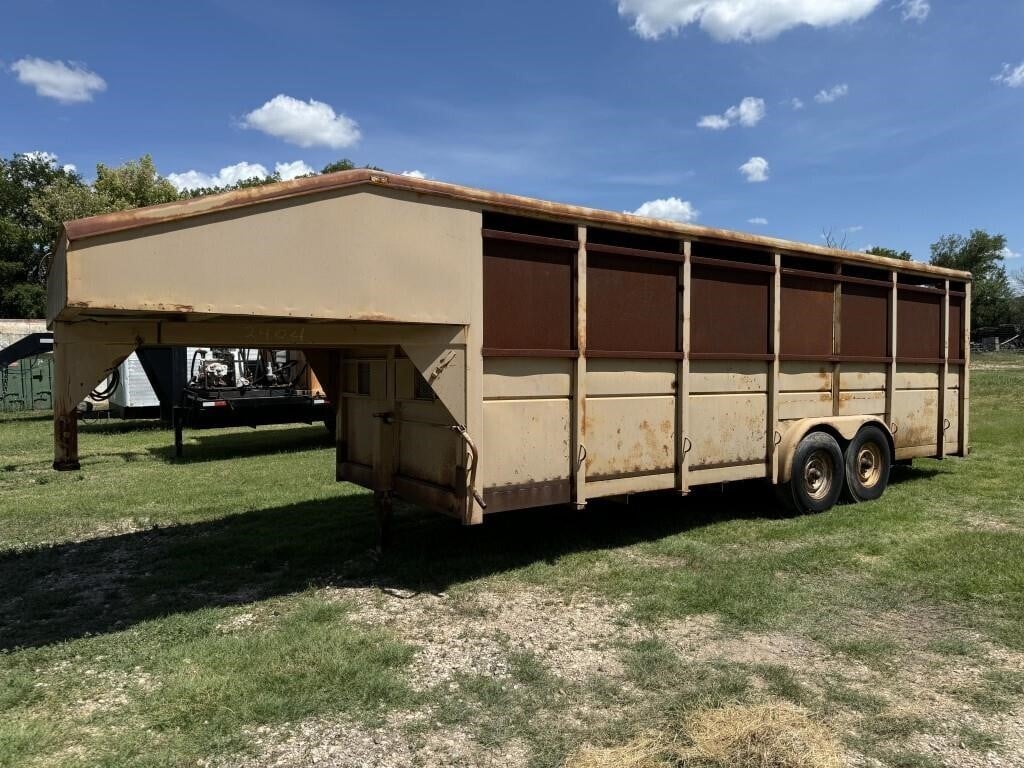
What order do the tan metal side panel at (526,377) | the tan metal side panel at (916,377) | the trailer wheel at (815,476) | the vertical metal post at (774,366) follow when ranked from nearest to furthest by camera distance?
1. the tan metal side panel at (526,377)
2. the vertical metal post at (774,366)
3. the trailer wheel at (815,476)
4. the tan metal side panel at (916,377)

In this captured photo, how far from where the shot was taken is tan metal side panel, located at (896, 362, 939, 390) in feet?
26.3

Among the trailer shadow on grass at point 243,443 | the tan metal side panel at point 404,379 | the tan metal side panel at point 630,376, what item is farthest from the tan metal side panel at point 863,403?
the trailer shadow on grass at point 243,443

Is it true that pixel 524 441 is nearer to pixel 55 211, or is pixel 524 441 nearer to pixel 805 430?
pixel 805 430

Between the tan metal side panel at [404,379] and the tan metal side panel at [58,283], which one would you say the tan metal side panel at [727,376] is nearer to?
the tan metal side panel at [404,379]

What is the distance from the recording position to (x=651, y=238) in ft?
19.3

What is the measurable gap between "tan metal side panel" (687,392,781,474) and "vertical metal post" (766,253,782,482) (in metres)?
0.06

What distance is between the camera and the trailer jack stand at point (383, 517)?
5891 mm

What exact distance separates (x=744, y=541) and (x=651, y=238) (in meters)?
2.80

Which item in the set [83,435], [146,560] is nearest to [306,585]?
[146,560]

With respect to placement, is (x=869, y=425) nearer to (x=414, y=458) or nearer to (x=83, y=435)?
(x=414, y=458)

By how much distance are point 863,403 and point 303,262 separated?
6131 millimetres

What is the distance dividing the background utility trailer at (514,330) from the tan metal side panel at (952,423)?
3.30 ft

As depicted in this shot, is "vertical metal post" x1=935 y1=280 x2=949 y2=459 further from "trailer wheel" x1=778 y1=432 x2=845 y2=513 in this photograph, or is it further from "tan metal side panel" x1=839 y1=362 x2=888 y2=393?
"trailer wheel" x1=778 y1=432 x2=845 y2=513

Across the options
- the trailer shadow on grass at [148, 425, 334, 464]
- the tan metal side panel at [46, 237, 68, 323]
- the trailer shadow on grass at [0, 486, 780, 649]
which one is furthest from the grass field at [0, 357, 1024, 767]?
the trailer shadow on grass at [148, 425, 334, 464]
